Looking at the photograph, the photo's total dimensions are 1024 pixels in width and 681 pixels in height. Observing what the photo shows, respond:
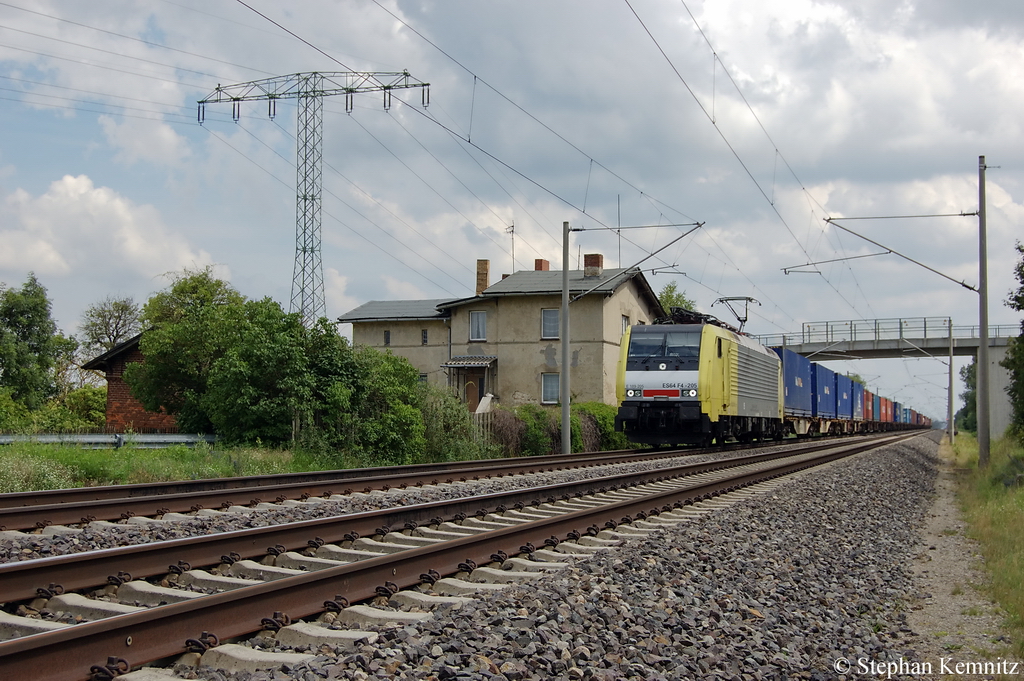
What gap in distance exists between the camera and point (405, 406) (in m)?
19.8

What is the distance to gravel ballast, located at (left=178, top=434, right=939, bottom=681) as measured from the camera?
15.7ft

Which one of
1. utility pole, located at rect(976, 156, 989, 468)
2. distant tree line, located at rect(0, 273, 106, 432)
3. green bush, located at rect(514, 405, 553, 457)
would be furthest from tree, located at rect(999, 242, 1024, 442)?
distant tree line, located at rect(0, 273, 106, 432)

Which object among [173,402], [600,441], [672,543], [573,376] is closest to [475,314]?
[573,376]

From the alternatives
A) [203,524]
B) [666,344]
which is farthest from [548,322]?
[203,524]

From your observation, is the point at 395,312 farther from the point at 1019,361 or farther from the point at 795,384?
the point at 1019,361

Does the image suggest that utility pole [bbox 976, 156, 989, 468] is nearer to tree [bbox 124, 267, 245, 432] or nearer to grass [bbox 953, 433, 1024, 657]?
grass [bbox 953, 433, 1024, 657]

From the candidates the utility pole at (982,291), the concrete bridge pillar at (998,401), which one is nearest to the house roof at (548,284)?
the utility pole at (982,291)

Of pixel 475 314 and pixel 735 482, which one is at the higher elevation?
pixel 475 314

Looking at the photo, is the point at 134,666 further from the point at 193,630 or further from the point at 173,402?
the point at 173,402

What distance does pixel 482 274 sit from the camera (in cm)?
4638

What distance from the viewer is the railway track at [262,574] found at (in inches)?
176

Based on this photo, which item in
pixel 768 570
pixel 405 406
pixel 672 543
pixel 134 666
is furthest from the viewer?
pixel 405 406

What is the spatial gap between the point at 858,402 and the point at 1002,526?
46.0 m

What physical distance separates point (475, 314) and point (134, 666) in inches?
1507
